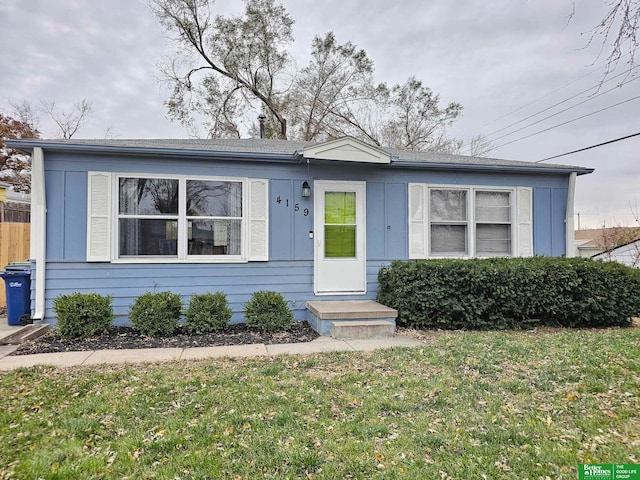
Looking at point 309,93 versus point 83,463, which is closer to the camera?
point 83,463

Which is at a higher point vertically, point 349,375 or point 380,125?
point 380,125

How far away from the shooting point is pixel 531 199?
746 centimetres

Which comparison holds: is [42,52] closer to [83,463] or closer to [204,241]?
[204,241]

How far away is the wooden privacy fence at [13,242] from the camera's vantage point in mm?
7751

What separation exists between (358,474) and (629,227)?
17.1 meters

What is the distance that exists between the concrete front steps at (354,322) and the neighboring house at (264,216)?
877mm

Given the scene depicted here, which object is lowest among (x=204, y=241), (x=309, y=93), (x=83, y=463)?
(x=83, y=463)

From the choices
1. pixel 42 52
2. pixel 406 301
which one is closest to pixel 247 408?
pixel 406 301

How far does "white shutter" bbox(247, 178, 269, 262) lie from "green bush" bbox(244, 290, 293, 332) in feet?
2.76

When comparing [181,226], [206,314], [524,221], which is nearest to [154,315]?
[206,314]

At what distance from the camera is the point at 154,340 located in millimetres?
5332

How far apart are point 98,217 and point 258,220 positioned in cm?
248

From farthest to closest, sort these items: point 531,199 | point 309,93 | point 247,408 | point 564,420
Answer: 1. point 309,93
2. point 531,199
3. point 247,408
4. point 564,420

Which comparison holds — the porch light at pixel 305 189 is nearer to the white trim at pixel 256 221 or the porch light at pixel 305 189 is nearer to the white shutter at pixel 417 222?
the white trim at pixel 256 221
